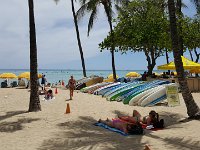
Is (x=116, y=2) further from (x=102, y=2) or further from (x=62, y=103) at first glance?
(x=62, y=103)

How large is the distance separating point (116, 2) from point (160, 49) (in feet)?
22.7

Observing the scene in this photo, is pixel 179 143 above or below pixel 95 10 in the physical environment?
below

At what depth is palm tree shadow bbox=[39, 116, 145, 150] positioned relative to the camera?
10367 mm

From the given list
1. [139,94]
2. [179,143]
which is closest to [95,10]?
[139,94]

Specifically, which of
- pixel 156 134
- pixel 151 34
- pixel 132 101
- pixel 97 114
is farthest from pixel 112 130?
pixel 151 34

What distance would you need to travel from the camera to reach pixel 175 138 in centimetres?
1123

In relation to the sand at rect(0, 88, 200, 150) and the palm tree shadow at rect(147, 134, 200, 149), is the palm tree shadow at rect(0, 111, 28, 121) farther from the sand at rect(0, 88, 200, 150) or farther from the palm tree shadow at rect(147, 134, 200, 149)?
the palm tree shadow at rect(147, 134, 200, 149)

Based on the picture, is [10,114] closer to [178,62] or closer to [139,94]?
[139,94]

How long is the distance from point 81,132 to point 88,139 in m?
1.25

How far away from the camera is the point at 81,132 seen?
41.0ft

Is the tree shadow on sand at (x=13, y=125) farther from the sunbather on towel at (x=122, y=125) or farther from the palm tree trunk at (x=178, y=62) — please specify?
the palm tree trunk at (x=178, y=62)

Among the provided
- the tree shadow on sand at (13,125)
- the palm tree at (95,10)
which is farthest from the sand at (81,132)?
the palm tree at (95,10)

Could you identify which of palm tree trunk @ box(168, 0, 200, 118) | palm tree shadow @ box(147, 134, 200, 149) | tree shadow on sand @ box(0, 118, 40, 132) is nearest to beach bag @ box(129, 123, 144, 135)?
palm tree shadow @ box(147, 134, 200, 149)

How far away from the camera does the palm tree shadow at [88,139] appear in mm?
10367
